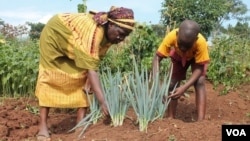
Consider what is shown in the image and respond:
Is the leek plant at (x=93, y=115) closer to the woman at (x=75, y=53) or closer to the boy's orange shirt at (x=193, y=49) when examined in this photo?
the woman at (x=75, y=53)

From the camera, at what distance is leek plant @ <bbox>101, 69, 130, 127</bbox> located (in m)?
3.72

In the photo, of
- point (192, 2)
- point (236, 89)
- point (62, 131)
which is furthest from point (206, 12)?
point (62, 131)

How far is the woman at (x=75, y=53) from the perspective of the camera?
3840mm

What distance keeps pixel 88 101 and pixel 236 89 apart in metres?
3.38

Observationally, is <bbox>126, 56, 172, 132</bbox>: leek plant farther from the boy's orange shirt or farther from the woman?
the boy's orange shirt

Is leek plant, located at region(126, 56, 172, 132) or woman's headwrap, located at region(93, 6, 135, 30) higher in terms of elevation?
woman's headwrap, located at region(93, 6, 135, 30)

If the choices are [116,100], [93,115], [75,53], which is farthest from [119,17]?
[93,115]

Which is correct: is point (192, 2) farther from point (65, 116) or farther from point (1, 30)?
point (65, 116)

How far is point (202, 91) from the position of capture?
4.69 meters

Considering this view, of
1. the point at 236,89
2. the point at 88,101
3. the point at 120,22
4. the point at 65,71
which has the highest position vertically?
the point at 120,22

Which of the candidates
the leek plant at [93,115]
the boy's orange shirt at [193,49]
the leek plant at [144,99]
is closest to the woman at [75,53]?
the leek plant at [93,115]

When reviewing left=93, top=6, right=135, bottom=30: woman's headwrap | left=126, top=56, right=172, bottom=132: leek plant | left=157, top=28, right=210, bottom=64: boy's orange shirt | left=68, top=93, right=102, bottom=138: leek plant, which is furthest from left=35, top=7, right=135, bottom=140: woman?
left=157, top=28, right=210, bottom=64: boy's orange shirt

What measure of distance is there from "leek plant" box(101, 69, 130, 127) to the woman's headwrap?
0.44m

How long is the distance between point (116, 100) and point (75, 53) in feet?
1.87
